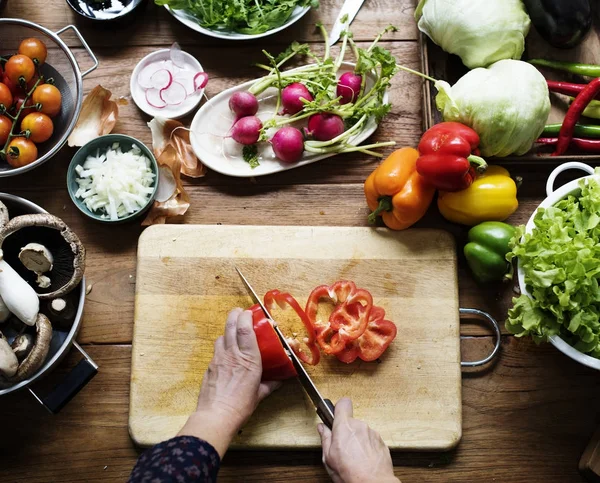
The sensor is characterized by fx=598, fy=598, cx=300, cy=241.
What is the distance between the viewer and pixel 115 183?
1.65 metres

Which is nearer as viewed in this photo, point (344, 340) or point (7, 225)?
point (7, 225)

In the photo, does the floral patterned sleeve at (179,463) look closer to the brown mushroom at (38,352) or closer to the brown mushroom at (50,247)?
the brown mushroom at (38,352)

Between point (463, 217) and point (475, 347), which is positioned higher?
point (463, 217)

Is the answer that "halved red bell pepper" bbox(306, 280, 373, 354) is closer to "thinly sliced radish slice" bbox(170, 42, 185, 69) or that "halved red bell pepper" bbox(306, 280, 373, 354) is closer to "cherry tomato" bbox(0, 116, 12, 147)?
"thinly sliced radish slice" bbox(170, 42, 185, 69)

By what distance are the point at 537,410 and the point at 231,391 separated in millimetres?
852

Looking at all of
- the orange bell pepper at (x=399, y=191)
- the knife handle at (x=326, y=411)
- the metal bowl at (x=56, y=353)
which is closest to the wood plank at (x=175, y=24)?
the orange bell pepper at (x=399, y=191)

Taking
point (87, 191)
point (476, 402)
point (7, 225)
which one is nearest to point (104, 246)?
point (87, 191)

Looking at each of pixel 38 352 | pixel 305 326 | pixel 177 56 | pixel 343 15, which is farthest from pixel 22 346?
pixel 343 15

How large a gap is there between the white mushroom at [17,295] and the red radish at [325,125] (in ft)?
2.86

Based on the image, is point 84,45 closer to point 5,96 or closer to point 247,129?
point 5,96

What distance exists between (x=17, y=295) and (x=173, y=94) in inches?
28.8

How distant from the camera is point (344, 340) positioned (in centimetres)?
157

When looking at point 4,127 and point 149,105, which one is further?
point 149,105

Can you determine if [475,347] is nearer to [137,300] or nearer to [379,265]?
[379,265]
